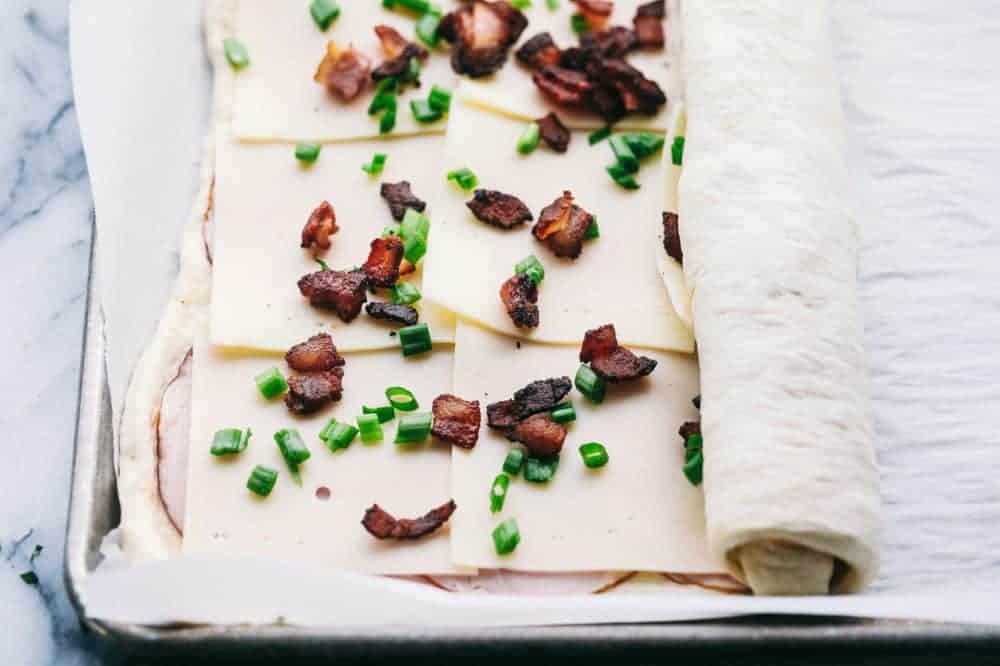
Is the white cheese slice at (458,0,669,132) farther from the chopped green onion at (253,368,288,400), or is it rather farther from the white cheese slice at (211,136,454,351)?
the chopped green onion at (253,368,288,400)

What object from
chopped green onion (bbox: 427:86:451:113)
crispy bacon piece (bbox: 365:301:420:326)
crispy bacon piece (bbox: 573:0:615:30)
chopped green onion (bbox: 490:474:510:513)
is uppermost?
crispy bacon piece (bbox: 573:0:615:30)

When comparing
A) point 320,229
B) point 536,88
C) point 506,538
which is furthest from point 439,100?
point 506,538

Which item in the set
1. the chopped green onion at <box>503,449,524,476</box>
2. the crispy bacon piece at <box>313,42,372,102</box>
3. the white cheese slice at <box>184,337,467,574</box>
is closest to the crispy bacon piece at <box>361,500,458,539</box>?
the white cheese slice at <box>184,337,467,574</box>

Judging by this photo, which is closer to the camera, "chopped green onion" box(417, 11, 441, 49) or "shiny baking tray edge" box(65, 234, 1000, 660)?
"shiny baking tray edge" box(65, 234, 1000, 660)

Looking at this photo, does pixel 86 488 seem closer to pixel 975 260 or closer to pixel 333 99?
Result: pixel 333 99

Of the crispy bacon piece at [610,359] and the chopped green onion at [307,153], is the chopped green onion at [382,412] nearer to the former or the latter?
the crispy bacon piece at [610,359]

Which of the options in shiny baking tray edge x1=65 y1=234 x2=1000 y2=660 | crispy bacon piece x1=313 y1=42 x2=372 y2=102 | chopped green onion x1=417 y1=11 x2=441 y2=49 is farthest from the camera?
chopped green onion x1=417 y1=11 x2=441 y2=49

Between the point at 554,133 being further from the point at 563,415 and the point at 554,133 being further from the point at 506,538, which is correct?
the point at 506,538

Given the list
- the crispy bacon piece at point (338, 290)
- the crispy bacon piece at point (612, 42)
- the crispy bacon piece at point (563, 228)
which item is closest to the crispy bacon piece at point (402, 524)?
the crispy bacon piece at point (338, 290)
